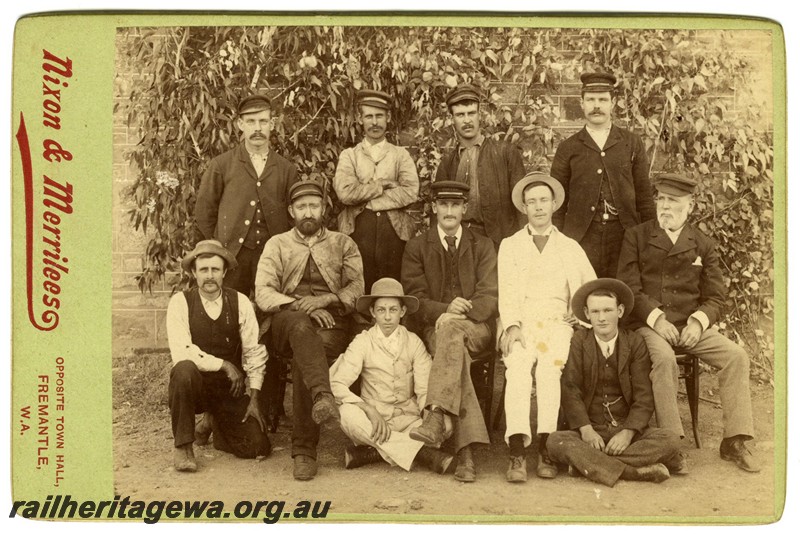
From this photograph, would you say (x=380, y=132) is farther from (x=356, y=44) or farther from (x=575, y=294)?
(x=575, y=294)

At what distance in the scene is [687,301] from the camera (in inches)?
258

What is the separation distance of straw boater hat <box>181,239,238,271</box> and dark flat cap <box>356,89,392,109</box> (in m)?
1.29

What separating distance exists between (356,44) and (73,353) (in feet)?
8.77

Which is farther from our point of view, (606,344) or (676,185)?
(676,185)

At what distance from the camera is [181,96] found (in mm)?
6652

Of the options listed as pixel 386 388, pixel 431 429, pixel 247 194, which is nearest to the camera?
pixel 431 429

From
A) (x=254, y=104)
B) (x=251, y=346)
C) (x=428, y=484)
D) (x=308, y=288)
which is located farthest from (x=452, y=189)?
(x=428, y=484)

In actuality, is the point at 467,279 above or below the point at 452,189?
below

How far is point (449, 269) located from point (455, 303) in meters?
0.22

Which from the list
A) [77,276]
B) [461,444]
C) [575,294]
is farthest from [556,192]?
[77,276]

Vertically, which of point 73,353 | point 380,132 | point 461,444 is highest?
point 380,132

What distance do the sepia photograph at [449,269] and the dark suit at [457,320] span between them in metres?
0.01

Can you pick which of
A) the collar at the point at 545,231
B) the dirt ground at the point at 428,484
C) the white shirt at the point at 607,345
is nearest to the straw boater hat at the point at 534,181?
the collar at the point at 545,231

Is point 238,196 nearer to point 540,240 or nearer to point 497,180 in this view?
point 497,180
